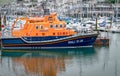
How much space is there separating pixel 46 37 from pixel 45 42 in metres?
0.52

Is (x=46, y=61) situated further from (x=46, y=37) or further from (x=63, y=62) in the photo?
(x=46, y=37)

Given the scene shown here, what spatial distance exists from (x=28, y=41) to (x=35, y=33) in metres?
1.04

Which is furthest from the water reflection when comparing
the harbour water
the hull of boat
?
the hull of boat

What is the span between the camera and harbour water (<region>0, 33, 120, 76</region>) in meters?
27.3

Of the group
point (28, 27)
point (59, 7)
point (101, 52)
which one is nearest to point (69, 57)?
point (101, 52)

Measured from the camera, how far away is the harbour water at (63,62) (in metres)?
27.3

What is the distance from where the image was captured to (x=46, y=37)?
1451 inches

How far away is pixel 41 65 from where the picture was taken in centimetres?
2994

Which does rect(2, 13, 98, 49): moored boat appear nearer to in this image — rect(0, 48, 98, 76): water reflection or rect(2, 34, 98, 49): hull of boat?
rect(2, 34, 98, 49): hull of boat

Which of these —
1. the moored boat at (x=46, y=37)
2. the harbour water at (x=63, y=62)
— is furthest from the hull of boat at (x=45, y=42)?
the harbour water at (x=63, y=62)

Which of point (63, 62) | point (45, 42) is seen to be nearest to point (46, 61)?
point (63, 62)

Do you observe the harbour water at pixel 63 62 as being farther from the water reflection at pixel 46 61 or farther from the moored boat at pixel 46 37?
the moored boat at pixel 46 37

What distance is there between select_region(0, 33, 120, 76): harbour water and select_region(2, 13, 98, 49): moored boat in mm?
831

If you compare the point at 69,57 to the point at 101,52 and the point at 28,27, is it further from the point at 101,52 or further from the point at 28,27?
the point at 28,27
